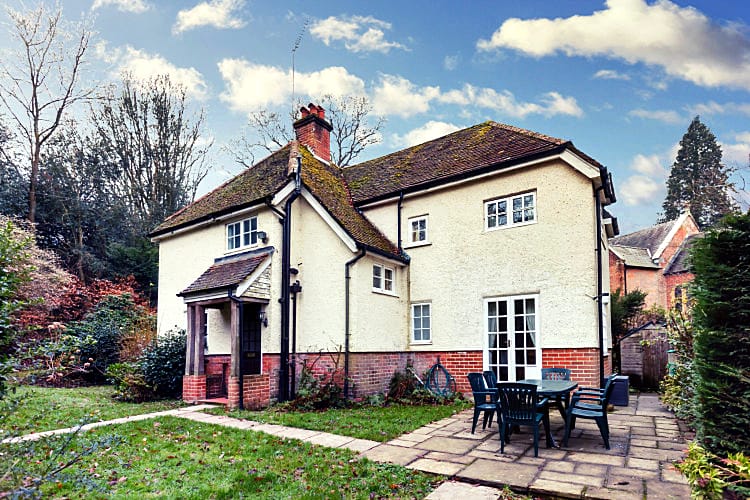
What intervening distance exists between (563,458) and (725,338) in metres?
2.44

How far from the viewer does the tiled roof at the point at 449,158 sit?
35.3 feet

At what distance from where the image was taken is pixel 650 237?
29.4 m

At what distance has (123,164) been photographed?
24422mm

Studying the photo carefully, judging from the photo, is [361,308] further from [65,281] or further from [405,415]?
[65,281]

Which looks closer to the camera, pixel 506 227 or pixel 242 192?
pixel 506 227

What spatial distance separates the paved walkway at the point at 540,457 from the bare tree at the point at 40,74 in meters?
18.3

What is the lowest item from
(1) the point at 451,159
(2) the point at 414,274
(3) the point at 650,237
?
(2) the point at 414,274

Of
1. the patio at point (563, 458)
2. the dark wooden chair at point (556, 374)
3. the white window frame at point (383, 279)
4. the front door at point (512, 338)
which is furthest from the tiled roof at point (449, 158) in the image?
the patio at point (563, 458)

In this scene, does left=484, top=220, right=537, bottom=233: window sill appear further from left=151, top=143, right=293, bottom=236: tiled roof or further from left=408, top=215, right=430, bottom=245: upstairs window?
left=151, top=143, right=293, bottom=236: tiled roof

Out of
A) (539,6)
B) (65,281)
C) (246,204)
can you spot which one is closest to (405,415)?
(246,204)

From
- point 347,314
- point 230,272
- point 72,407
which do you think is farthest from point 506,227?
point 72,407

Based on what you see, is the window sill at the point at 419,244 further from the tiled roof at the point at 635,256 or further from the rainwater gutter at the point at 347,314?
the tiled roof at the point at 635,256

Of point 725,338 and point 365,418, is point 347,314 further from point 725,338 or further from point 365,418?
point 725,338

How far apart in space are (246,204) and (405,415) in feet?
21.9
